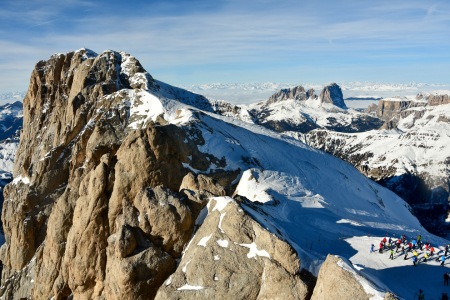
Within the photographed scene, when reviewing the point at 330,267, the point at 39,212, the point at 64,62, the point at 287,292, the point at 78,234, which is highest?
the point at 64,62

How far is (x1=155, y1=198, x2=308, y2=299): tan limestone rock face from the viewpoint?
59.5 feet

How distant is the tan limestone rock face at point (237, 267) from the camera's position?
59.5 feet

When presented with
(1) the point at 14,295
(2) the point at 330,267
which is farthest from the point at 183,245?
(1) the point at 14,295

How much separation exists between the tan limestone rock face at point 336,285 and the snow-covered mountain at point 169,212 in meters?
0.06

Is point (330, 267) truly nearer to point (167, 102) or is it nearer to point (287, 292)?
point (287, 292)

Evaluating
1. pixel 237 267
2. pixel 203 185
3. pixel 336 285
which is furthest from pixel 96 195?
pixel 336 285

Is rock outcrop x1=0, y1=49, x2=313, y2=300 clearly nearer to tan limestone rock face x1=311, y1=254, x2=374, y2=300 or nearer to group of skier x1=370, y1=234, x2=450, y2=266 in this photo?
tan limestone rock face x1=311, y1=254, x2=374, y2=300

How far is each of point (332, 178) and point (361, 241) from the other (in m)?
45.9

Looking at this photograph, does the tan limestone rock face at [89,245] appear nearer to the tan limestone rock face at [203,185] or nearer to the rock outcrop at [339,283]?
the tan limestone rock face at [203,185]

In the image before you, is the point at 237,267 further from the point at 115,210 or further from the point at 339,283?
the point at 115,210

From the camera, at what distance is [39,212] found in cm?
6122

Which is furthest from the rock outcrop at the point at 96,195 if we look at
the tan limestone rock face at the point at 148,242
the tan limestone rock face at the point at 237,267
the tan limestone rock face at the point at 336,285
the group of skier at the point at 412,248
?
the group of skier at the point at 412,248

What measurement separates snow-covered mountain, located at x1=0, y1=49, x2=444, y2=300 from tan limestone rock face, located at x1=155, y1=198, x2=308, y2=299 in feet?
0.26

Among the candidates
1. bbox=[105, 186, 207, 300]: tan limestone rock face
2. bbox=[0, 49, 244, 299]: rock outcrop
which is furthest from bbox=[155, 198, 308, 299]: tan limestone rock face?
bbox=[0, 49, 244, 299]: rock outcrop
